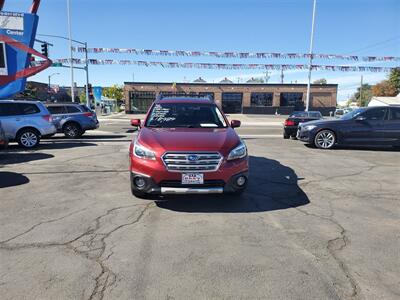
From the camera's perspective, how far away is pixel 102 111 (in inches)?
2035

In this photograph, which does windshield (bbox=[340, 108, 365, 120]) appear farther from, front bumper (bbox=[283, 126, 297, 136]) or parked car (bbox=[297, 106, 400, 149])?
front bumper (bbox=[283, 126, 297, 136])

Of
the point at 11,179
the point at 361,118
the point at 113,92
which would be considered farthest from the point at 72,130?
the point at 113,92

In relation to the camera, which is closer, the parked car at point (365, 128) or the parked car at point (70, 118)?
the parked car at point (365, 128)

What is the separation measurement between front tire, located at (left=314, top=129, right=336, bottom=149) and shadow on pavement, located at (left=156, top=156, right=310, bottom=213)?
519 cm

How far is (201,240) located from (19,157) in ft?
26.6

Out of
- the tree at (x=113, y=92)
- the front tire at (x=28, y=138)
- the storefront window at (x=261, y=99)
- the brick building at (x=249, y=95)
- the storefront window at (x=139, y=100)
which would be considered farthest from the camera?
the tree at (x=113, y=92)

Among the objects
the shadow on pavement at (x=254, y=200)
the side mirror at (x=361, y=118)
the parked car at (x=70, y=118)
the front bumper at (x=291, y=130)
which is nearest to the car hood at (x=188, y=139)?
the shadow on pavement at (x=254, y=200)

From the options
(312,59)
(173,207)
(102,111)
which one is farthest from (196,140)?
(102,111)

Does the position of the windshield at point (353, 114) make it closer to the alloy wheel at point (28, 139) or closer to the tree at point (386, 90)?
the alloy wheel at point (28, 139)

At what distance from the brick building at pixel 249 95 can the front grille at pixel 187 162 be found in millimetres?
53542

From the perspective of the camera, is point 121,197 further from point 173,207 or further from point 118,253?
point 118,253

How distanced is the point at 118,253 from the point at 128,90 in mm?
56167

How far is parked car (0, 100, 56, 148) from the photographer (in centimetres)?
1198

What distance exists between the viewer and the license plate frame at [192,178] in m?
4.91
